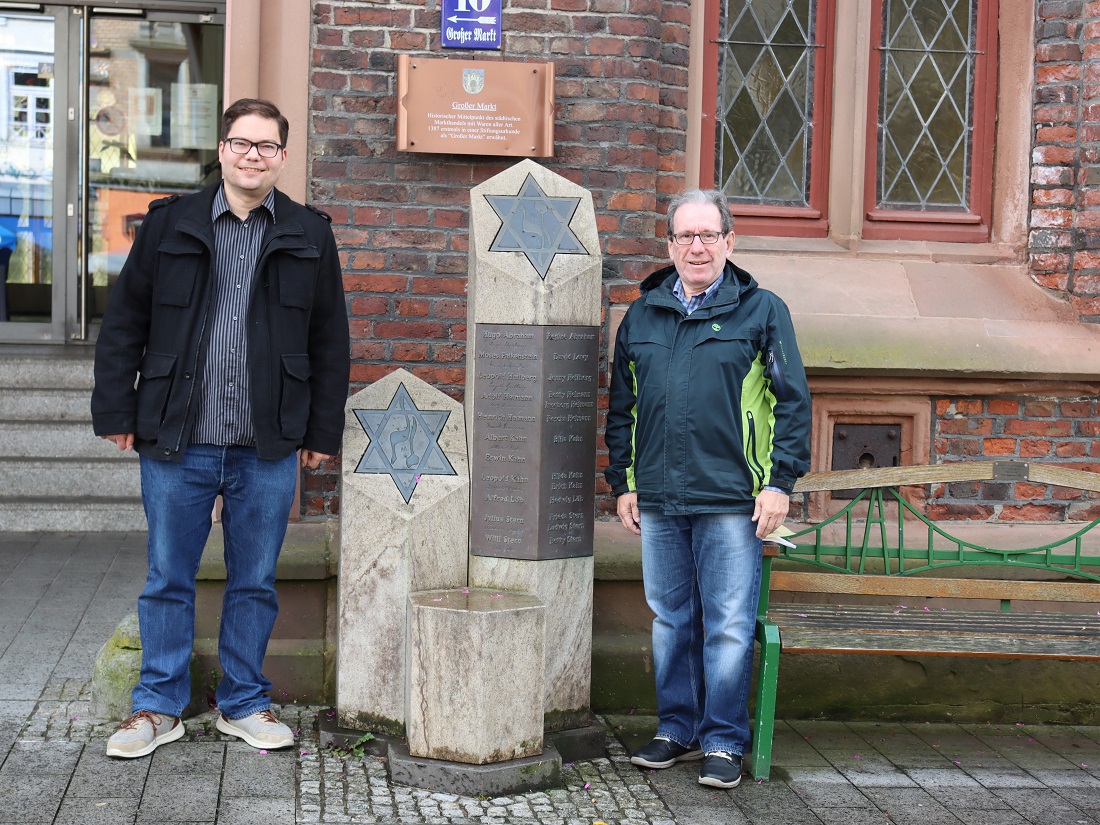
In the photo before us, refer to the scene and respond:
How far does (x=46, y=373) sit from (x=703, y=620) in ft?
18.8

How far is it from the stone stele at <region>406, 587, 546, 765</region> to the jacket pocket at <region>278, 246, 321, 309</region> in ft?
3.34

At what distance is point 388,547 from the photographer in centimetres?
425

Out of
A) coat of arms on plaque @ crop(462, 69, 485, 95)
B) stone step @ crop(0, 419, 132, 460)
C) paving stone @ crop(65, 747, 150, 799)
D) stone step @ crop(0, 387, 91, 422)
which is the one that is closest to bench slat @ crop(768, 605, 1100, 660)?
paving stone @ crop(65, 747, 150, 799)

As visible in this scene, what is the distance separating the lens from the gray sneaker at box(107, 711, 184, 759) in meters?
4.07

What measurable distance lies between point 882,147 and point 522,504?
8.04ft

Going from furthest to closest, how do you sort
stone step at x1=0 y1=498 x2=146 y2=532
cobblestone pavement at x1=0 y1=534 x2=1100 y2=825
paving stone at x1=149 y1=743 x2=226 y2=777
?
stone step at x1=0 y1=498 x2=146 y2=532, paving stone at x1=149 y1=743 x2=226 y2=777, cobblestone pavement at x1=0 y1=534 x2=1100 y2=825

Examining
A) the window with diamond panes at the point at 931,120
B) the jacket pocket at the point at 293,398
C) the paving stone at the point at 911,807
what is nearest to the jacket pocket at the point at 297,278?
the jacket pocket at the point at 293,398

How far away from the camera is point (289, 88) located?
481cm

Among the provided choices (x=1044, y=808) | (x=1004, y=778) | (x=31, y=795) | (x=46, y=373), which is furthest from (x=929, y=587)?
(x=46, y=373)

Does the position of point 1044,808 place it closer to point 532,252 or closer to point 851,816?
point 851,816

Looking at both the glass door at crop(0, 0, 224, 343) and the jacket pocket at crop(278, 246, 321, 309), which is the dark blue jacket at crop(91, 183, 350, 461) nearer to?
the jacket pocket at crop(278, 246, 321, 309)

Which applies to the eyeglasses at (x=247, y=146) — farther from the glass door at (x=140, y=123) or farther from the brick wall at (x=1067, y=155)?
the glass door at (x=140, y=123)

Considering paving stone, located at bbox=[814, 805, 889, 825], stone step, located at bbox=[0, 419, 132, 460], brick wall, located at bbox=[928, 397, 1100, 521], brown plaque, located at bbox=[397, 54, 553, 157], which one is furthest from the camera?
stone step, located at bbox=[0, 419, 132, 460]

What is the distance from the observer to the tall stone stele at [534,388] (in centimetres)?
423
